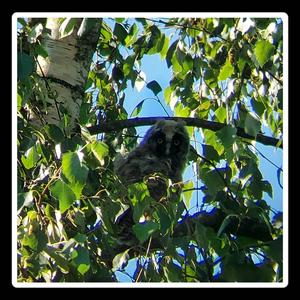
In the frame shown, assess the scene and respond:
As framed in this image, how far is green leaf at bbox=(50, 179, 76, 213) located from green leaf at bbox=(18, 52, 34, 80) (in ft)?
1.01

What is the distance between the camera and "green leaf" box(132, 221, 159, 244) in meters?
1.64

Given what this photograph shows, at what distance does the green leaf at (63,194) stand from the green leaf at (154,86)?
74 cm

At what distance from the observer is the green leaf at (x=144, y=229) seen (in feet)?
5.37

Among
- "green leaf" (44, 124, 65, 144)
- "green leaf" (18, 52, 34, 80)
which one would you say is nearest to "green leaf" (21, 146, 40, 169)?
"green leaf" (44, 124, 65, 144)

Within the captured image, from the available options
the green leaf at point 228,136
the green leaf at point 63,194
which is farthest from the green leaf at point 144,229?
the green leaf at point 228,136

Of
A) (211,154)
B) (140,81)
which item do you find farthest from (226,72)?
(211,154)

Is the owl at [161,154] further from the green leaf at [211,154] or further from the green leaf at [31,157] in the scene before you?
the green leaf at [31,157]

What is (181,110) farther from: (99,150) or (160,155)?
(99,150)

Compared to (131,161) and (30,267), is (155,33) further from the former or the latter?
(30,267)

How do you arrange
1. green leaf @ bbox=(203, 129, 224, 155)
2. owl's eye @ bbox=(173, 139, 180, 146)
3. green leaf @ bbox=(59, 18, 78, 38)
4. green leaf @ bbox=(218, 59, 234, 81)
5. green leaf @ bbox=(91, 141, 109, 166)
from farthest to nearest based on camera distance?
owl's eye @ bbox=(173, 139, 180, 146)
green leaf @ bbox=(218, 59, 234, 81)
green leaf @ bbox=(203, 129, 224, 155)
green leaf @ bbox=(59, 18, 78, 38)
green leaf @ bbox=(91, 141, 109, 166)

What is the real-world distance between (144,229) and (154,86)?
736 millimetres

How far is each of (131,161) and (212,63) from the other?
1.61 ft

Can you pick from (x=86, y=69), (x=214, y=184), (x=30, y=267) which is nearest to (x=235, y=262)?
(x=214, y=184)

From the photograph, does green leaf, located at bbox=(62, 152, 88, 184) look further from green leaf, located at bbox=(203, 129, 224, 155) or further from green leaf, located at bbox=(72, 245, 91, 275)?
green leaf, located at bbox=(203, 129, 224, 155)
